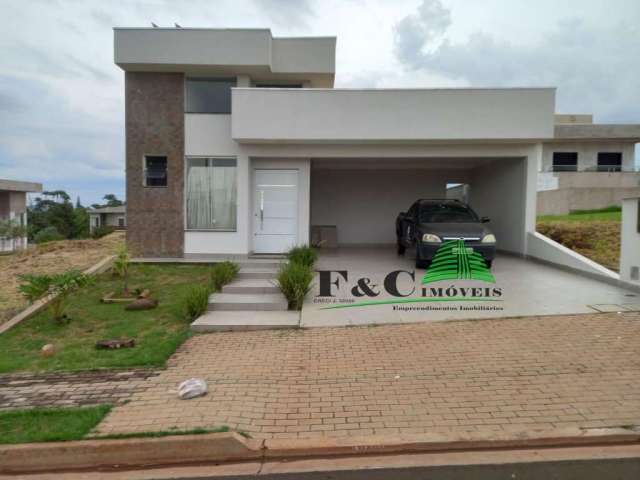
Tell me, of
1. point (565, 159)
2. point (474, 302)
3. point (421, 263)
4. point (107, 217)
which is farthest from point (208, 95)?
point (107, 217)

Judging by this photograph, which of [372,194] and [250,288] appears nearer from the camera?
[250,288]

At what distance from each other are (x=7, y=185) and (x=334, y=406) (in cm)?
3026

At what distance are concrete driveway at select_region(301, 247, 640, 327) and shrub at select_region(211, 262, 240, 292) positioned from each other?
171 cm

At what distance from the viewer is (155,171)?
1116cm

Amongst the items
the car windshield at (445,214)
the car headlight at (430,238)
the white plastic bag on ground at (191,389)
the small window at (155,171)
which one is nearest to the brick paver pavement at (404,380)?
the white plastic bag on ground at (191,389)

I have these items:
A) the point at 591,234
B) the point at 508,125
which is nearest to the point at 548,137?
the point at 508,125

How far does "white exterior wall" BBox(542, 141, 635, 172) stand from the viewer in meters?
26.8

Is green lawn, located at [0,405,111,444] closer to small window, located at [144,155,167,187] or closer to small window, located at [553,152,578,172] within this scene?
small window, located at [144,155,167,187]

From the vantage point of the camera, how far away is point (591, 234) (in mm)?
12000

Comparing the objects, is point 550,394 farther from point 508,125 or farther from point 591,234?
point 591,234

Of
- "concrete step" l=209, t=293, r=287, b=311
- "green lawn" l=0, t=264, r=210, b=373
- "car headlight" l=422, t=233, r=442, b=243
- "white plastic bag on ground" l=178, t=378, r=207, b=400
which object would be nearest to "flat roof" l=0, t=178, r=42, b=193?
"green lawn" l=0, t=264, r=210, b=373

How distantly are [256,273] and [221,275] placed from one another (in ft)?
3.62

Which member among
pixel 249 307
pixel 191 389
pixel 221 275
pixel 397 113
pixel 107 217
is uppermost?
pixel 397 113

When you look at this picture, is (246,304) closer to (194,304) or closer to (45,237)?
(194,304)
